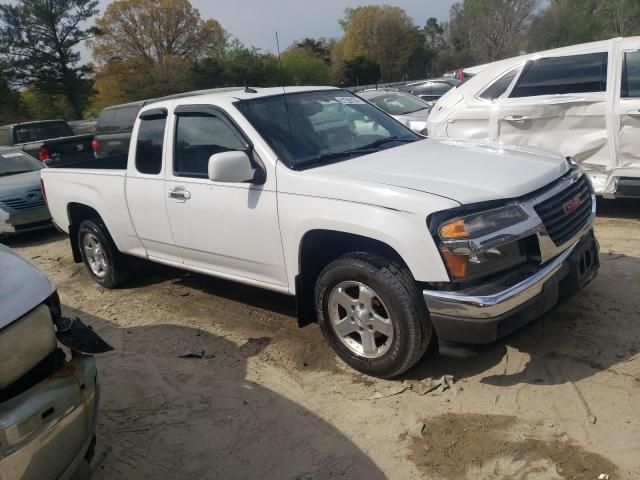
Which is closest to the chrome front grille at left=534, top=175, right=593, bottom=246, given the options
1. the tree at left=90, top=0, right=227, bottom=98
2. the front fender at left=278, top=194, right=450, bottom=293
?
the front fender at left=278, top=194, right=450, bottom=293

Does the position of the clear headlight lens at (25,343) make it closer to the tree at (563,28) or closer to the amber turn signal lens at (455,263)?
the amber turn signal lens at (455,263)

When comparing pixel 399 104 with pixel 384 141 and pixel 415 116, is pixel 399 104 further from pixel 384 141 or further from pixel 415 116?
pixel 384 141

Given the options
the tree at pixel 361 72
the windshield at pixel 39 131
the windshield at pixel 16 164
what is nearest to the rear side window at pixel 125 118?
the windshield at pixel 16 164

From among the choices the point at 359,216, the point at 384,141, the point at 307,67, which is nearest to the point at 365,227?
the point at 359,216

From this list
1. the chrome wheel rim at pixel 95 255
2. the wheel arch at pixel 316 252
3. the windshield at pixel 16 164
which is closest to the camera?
the wheel arch at pixel 316 252

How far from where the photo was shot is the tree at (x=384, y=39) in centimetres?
6076

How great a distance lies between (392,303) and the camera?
333cm

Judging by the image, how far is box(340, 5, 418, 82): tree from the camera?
199 ft

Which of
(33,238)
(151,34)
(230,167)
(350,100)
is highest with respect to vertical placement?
(151,34)

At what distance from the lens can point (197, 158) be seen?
14.6 feet

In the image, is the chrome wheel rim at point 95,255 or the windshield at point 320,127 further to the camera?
the chrome wheel rim at point 95,255

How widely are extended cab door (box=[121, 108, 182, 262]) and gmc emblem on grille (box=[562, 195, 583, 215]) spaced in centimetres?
294

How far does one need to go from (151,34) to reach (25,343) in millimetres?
61678

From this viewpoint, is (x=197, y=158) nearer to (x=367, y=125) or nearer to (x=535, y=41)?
(x=367, y=125)
